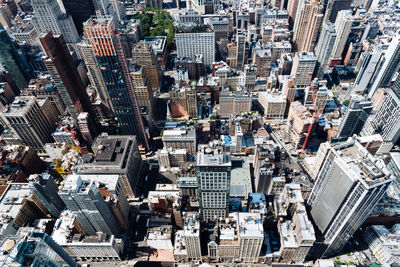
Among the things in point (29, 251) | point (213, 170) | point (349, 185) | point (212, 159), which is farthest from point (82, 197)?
point (349, 185)

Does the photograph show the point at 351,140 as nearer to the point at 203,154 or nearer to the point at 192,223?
the point at 203,154

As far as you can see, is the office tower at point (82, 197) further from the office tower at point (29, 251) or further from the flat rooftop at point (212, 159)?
the flat rooftop at point (212, 159)

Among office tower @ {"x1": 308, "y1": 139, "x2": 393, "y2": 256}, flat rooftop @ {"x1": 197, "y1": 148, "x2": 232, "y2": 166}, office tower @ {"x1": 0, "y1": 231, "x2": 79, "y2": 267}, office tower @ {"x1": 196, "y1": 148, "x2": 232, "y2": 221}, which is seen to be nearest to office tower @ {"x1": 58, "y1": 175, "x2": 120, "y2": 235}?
office tower @ {"x1": 0, "y1": 231, "x2": 79, "y2": 267}

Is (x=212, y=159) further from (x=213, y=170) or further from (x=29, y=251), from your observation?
(x=29, y=251)

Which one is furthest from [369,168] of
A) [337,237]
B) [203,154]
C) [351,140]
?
[203,154]

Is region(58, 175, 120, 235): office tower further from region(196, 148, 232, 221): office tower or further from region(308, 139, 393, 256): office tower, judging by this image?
region(308, 139, 393, 256): office tower
